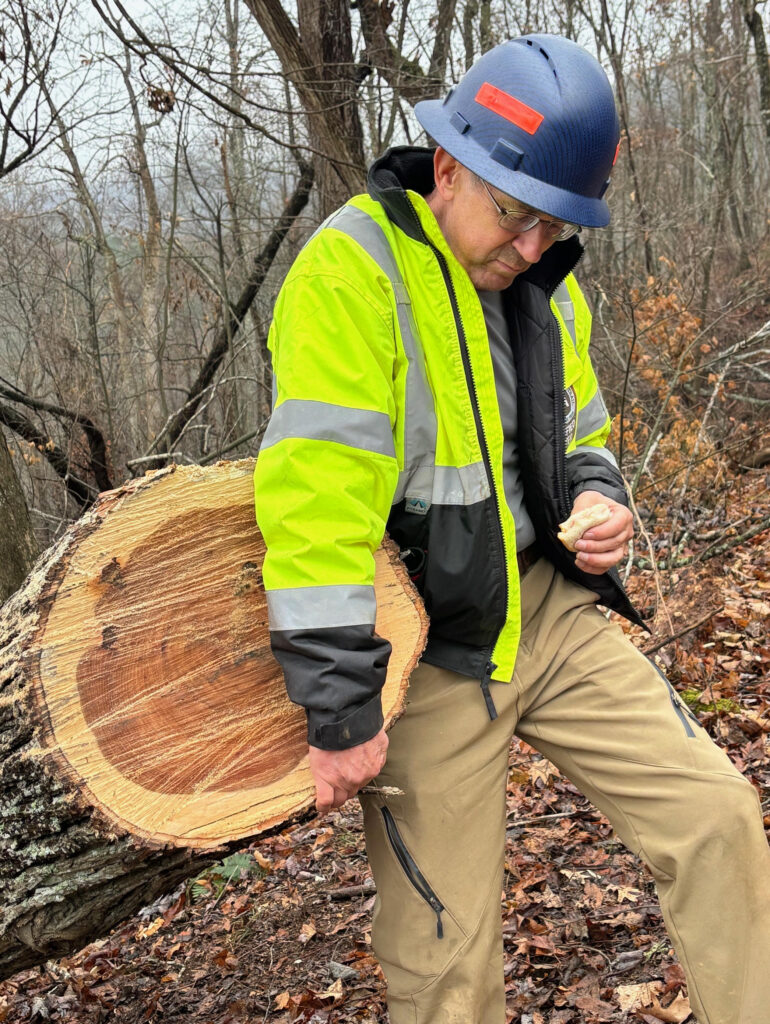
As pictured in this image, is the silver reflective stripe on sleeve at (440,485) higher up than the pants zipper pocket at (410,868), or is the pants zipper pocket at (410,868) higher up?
the silver reflective stripe on sleeve at (440,485)

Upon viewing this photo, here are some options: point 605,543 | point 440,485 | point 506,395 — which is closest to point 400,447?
point 440,485

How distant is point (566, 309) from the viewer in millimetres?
2367

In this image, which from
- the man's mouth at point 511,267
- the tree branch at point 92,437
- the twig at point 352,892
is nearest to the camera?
the man's mouth at point 511,267

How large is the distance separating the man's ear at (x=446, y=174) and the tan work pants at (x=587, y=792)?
1.16 meters

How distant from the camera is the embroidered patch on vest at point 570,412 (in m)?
2.31

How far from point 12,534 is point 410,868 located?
2.16 metres

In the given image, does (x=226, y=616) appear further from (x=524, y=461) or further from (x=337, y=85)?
(x=337, y=85)

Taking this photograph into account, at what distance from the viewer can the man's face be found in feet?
6.43

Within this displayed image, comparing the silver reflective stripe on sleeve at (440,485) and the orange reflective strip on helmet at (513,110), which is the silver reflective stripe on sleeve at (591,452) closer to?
the silver reflective stripe on sleeve at (440,485)

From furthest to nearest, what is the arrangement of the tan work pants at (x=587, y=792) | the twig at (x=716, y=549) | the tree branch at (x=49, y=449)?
the tree branch at (x=49, y=449) < the twig at (x=716, y=549) < the tan work pants at (x=587, y=792)

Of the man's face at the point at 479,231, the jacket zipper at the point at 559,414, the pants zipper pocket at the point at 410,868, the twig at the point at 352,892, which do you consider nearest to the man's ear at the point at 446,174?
the man's face at the point at 479,231

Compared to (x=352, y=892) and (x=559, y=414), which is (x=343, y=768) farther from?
(x=352, y=892)

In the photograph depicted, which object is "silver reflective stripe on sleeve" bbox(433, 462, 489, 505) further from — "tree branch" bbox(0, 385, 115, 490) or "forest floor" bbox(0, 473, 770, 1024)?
"tree branch" bbox(0, 385, 115, 490)

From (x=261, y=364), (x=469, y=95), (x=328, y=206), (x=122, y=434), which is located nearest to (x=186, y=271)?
(x=261, y=364)
